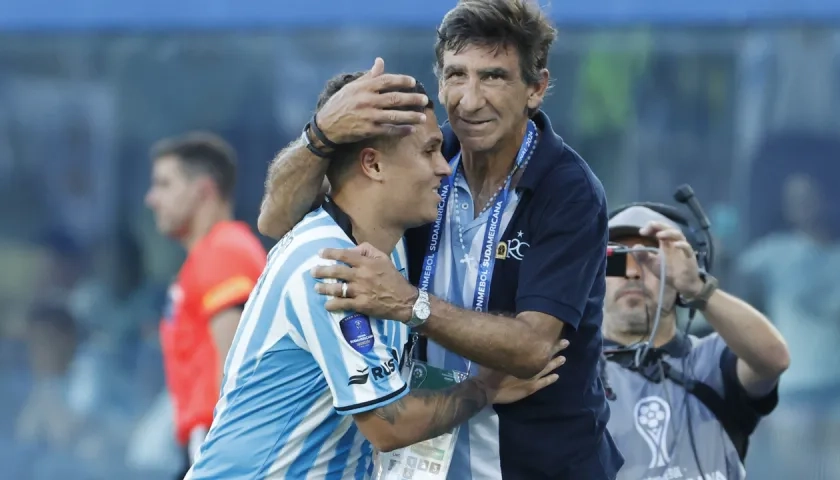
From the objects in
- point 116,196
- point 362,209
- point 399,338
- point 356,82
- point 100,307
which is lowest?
point 100,307

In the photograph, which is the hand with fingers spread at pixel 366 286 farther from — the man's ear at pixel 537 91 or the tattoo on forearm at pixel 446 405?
the man's ear at pixel 537 91

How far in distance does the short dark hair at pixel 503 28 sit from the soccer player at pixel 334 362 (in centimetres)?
28

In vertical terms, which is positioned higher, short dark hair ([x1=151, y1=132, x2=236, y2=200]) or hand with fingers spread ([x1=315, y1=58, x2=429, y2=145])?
hand with fingers spread ([x1=315, y1=58, x2=429, y2=145])

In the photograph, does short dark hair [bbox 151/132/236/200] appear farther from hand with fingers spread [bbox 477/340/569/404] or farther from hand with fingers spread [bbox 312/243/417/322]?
hand with fingers spread [bbox 312/243/417/322]

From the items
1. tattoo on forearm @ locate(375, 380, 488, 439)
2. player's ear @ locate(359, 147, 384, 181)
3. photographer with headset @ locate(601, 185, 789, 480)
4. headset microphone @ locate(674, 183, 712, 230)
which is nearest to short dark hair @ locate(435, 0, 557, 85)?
player's ear @ locate(359, 147, 384, 181)

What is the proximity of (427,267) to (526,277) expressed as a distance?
0.32 m

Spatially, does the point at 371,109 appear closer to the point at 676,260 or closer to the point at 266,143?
the point at 676,260

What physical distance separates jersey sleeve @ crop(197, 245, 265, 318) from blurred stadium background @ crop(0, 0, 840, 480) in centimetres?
313

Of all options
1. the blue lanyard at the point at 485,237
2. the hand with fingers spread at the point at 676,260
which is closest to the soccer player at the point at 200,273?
the hand with fingers spread at the point at 676,260

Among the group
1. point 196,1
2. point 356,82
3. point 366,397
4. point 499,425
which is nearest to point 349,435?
point 366,397

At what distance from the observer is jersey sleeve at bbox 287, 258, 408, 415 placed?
3.07 metres

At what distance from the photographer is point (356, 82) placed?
3.22 metres

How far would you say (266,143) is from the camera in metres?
9.08

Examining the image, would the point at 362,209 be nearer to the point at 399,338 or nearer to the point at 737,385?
the point at 399,338
